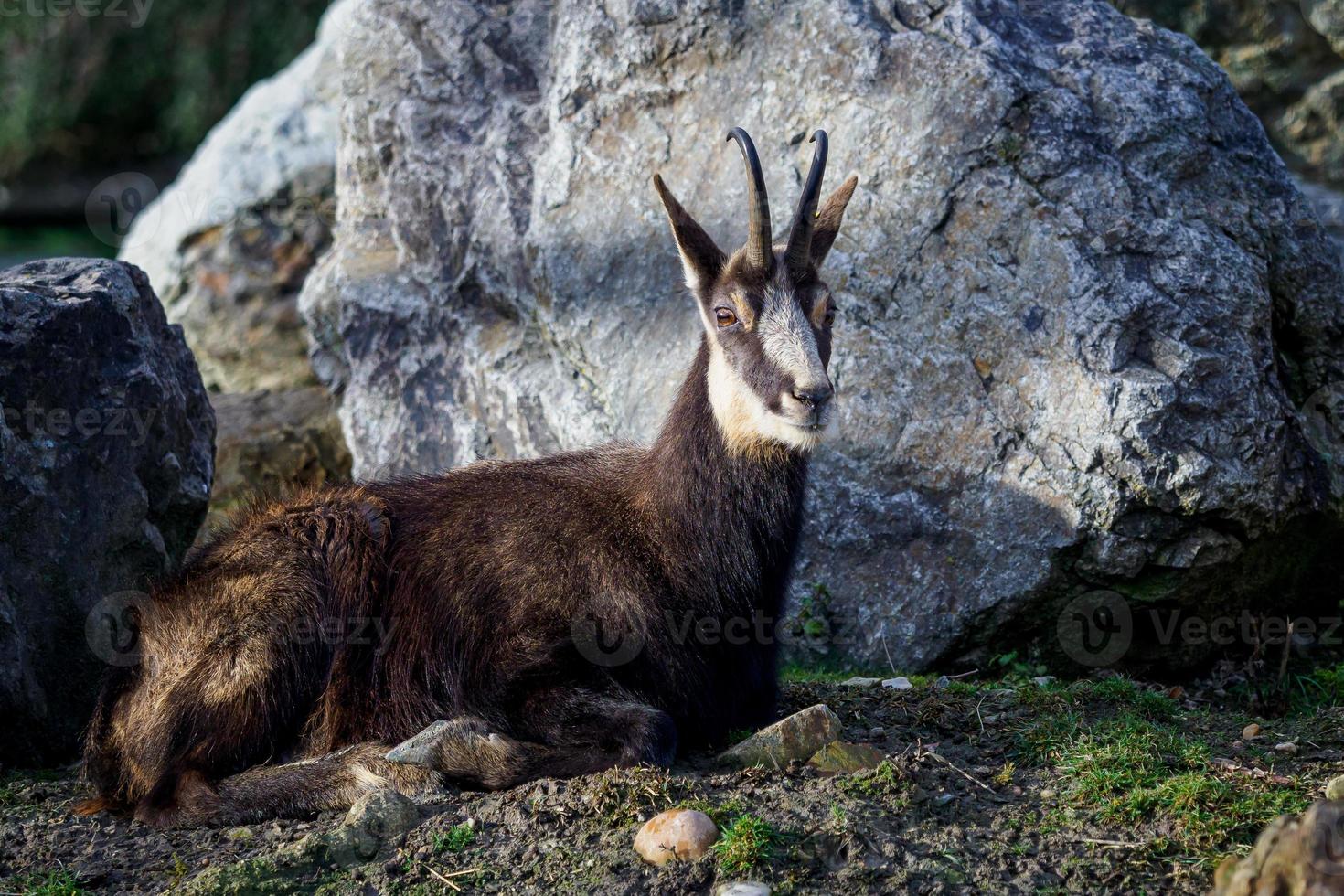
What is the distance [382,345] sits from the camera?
8.63m

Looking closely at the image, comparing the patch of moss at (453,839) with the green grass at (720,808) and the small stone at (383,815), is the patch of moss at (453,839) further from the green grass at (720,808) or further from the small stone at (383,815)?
the green grass at (720,808)

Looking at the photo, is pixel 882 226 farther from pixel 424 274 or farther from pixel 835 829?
pixel 835 829

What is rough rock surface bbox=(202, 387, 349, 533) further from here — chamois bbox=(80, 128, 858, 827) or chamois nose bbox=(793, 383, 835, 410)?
chamois nose bbox=(793, 383, 835, 410)

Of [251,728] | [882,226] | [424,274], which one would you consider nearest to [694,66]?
[882,226]

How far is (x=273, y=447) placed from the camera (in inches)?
359

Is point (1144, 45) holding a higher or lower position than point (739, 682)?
higher

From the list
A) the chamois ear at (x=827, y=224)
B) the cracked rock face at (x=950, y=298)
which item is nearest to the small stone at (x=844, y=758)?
the cracked rock face at (x=950, y=298)

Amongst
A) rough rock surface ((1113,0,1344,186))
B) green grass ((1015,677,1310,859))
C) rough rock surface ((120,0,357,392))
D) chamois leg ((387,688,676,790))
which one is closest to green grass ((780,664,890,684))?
green grass ((1015,677,1310,859))

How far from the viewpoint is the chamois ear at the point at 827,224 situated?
5836mm

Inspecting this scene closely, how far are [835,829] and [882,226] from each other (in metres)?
3.70

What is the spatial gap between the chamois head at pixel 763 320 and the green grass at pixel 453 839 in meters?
1.82

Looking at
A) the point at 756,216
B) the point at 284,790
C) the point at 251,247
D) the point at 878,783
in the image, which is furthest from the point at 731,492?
the point at 251,247

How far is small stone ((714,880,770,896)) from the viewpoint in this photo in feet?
13.5

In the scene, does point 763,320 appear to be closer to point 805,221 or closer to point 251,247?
point 805,221
